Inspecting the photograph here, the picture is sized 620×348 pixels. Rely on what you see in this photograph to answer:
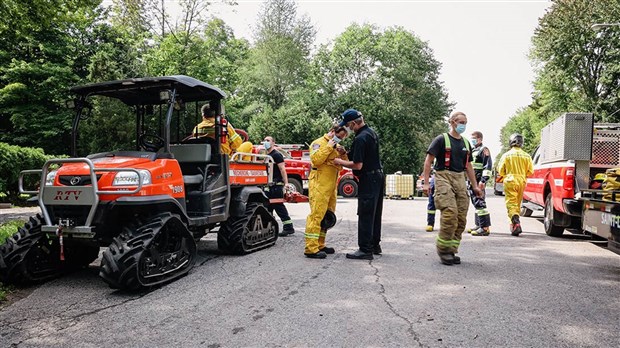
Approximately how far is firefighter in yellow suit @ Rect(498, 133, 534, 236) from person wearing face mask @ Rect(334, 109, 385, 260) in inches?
161

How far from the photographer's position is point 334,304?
4.19 meters

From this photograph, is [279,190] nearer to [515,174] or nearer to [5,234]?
[5,234]

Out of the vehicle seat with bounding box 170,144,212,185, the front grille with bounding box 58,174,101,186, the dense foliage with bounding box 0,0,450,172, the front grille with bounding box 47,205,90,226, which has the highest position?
the dense foliage with bounding box 0,0,450,172

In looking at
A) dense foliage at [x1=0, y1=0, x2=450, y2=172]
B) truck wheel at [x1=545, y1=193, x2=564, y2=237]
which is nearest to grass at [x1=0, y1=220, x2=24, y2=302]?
truck wheel at [x1=545, y1=193, x2=564, y2=237]

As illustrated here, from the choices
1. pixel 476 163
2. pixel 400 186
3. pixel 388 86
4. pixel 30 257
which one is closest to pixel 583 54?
pixel 388 86

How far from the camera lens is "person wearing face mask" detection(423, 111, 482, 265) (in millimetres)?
5992

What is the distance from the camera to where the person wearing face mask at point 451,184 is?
5.99 meters

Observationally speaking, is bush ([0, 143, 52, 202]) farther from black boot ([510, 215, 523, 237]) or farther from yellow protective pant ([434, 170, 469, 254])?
black boot ([510, 215, 523, 237])

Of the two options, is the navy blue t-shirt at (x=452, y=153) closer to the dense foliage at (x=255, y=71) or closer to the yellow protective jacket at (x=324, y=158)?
the yellow protective jacket at (x=324, y=158)

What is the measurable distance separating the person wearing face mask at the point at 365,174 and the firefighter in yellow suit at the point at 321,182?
0.15m

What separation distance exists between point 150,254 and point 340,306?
2.10 meters

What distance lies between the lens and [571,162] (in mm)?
8008

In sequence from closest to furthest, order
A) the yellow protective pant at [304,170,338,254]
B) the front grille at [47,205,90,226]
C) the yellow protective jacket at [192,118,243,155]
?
the front grille at [47,205,90,226]
the yellow protective pant at [304,170,338,254]
the yellow protective jacket at [192,118,243,155]

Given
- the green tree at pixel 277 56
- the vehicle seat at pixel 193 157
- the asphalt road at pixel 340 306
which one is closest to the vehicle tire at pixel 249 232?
the asphalt road at pixel 340 306
